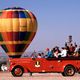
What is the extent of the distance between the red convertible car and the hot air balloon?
52.8 ft

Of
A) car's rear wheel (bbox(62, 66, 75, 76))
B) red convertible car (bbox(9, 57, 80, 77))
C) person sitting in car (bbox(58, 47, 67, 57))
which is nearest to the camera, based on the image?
person sitting in car (bbox(58, 47, 67, 57))

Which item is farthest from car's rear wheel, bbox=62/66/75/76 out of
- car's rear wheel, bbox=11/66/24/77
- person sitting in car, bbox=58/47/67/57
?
car's rear wheel, bbox=11/66/24/77

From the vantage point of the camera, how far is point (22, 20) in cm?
4803

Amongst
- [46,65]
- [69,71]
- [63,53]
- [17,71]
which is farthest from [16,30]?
[63,53]

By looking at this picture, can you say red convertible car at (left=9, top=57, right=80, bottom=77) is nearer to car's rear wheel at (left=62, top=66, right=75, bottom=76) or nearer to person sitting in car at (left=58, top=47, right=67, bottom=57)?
car's rear wheel at (left=62, top=66, right=75, bottom=76)

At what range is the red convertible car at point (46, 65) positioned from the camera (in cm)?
3044

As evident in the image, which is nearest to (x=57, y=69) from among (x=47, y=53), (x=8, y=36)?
(x=47, y=53)

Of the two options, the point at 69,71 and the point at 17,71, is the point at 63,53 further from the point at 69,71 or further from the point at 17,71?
the point at 17,71

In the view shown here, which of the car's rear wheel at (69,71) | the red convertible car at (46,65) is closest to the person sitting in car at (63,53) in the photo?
the red convertible car at (46,65)

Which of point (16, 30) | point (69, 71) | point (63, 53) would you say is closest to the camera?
point (63, 53)

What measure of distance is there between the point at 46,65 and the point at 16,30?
1719 centimetres

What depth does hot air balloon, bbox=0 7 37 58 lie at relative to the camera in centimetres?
4731

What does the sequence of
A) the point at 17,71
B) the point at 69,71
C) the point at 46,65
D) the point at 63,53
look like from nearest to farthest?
the point at 63,53
the point at 46,65
the point at 69,71
the point at 17,71

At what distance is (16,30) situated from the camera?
47375mm
